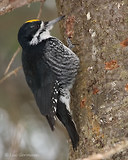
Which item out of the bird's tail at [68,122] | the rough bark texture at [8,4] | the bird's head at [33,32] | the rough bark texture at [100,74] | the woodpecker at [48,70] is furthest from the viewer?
the bird's head at [33,32]

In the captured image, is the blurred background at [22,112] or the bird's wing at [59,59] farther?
the blurred background at [22,112]

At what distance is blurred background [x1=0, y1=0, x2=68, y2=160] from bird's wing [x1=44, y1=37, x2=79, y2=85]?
962mm

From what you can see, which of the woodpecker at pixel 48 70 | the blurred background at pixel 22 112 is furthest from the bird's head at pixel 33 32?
the blurred background at pixel 22 112

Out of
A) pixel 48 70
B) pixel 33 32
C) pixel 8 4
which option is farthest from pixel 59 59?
pixel 8 4

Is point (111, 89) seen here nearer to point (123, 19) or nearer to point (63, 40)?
point (123, 19)

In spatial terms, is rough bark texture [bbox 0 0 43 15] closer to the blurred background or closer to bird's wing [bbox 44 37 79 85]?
bird's wing [bbox 44 37 79 85]

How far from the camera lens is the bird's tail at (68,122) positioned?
2701 millimetres

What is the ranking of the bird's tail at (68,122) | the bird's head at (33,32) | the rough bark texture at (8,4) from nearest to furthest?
the bird's tail at (68,122)
the rough bark texture at (8,4)
the bird's head at (33,32)

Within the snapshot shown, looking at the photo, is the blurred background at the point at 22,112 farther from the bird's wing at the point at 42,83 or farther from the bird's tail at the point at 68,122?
A: the bird's tail at the point at 68,122

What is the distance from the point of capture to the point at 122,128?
2.44 m

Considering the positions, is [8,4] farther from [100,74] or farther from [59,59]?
[100,74]

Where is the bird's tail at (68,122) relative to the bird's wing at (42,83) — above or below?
below

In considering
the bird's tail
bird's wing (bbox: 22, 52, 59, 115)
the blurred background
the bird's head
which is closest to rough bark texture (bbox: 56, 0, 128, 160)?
the bird's tail

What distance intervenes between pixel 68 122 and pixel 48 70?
527 mm
